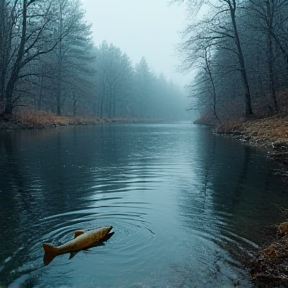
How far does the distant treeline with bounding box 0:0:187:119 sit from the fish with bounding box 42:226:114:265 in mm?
20959

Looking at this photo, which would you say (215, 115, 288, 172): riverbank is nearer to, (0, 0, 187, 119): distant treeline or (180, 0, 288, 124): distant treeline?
(180, 0, 288, 124): distant treeline

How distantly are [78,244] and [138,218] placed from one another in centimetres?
144

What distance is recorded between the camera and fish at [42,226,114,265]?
358cm

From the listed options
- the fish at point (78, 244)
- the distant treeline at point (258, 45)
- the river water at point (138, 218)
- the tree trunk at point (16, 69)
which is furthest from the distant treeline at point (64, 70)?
the fish at point (78, 244)

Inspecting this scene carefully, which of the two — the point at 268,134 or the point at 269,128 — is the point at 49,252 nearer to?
the point at 268,134

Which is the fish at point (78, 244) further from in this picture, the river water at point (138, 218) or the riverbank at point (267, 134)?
the riverbank at point (267, 134)

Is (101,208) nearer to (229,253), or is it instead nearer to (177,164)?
(229,253)

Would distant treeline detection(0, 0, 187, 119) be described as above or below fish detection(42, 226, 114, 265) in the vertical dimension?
above

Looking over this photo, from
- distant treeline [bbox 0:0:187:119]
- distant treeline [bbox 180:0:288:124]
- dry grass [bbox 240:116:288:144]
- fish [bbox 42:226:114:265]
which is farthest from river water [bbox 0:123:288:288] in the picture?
distant treeline [bbox 0:0:187:119]

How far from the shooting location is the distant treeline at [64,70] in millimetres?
23844

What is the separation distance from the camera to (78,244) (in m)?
3.74

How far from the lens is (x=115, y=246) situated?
388 cm

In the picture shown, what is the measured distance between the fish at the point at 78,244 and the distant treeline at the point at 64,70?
20959 millimetres

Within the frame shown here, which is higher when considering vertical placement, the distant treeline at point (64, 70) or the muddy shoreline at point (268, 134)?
the distant treeline at point (64, 70)
